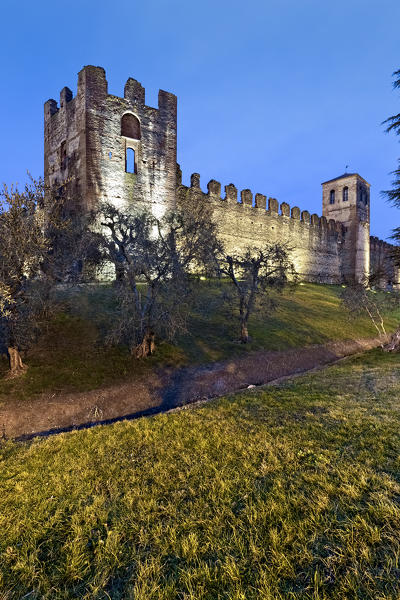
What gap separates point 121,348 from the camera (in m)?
13.9

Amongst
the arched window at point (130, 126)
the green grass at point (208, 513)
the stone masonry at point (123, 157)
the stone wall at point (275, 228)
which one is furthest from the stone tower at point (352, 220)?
the green grass at point (208, 513)

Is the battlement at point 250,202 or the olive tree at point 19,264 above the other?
the battlement at point 250,202

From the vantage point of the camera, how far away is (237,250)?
114 feet

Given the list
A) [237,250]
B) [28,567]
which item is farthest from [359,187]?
[28,567]

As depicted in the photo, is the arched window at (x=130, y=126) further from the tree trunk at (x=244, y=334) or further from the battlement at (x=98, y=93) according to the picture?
the tree trunk at (x=244, y=334)

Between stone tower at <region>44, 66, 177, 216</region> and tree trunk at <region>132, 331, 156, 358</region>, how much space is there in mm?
13251

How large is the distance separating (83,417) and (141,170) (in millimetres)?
20889

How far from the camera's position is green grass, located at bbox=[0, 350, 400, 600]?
7.58ft

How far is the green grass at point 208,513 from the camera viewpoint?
231cm

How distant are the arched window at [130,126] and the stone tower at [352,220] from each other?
34.8 m

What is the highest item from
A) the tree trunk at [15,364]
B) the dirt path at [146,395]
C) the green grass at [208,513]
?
the green grass at [208,513]

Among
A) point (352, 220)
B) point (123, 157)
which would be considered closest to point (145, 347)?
point (123, 157)

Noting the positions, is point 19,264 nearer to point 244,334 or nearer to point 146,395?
point 146,395

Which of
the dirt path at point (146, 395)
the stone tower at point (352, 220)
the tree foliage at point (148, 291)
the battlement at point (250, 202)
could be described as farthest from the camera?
the stone tower at point (352, 220)
